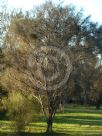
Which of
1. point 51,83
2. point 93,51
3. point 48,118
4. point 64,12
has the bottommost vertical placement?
point 48,118

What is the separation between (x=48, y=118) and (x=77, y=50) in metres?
5.18

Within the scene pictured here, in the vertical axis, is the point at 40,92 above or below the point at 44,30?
below

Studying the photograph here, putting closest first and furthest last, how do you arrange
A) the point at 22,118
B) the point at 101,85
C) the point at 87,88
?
the point at 22,118 < the point at 101,85 < the point at 87,88

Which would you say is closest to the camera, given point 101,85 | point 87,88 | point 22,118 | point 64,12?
point 22,118

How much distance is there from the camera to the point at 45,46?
98.5 ft

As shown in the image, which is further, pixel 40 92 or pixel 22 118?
pixel 40 92

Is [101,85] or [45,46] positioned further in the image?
[101,85]

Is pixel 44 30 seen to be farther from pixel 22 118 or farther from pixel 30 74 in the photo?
pixel 22 118

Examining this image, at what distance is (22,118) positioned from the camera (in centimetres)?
2606

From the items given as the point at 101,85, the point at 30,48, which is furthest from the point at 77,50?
the point at 101,85

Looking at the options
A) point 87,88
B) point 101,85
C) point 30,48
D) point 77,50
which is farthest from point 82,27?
point 87,88

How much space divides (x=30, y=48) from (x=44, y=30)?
5.12ft

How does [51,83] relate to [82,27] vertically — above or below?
below

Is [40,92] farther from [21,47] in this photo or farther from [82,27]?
[82,27]
